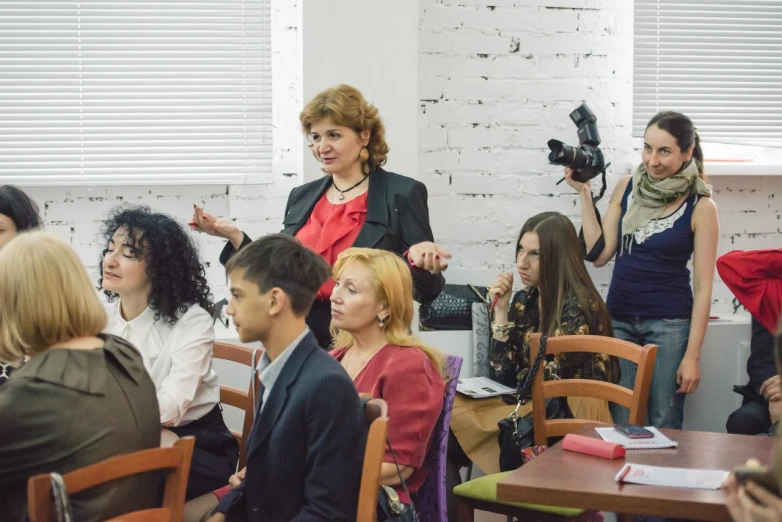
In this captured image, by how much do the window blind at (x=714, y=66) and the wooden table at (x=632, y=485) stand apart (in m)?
1.76

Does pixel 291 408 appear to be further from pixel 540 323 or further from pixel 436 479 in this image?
pixel 540 323

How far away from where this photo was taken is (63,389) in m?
1.66

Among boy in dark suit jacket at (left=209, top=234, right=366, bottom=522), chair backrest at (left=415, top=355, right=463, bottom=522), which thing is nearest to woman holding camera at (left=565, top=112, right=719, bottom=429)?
chair backrest at (left=415, top=355, right=463, bottom=522)

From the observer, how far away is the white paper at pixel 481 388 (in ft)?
10.2

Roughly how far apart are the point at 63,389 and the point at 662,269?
86.5 inches

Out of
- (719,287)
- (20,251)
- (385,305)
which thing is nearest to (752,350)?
(719,287)

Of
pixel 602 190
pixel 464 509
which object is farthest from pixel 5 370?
pixel 602 190

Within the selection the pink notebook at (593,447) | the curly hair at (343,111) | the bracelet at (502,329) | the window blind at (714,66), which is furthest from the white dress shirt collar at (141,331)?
the window blind at (714,66)

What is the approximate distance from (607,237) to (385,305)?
1.40 m

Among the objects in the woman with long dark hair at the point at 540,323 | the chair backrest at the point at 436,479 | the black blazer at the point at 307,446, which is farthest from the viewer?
the woman with long dark hair at the point at 540,323

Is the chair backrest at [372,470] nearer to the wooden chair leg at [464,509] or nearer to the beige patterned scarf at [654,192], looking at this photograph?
the wooden chair leg at [464,509]

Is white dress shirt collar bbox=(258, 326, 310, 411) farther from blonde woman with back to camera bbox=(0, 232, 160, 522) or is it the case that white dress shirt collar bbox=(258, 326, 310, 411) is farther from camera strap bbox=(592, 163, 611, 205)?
camera strap bbox=(592, 163, 611, 205)

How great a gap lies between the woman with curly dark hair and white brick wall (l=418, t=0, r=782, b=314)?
4.45ft

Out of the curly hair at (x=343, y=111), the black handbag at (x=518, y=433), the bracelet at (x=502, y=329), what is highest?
the curly hair at (x=343, y=111)
